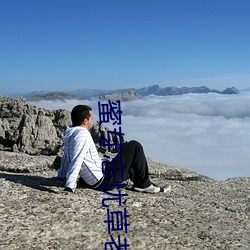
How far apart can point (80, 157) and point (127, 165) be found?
1787 mm

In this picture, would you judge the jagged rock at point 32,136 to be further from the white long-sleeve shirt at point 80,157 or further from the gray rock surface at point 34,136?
the white long-sleeve shirt at point 80,157

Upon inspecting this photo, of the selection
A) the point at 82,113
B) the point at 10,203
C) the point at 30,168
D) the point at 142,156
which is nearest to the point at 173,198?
the point at 142,156

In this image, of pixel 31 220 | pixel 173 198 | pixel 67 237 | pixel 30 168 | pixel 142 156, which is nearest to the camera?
pixel 67 237

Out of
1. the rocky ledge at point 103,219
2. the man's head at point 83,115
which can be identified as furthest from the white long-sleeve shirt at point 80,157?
the rocky ledge at point 103,219

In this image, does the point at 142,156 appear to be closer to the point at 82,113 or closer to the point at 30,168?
the point at 82,113

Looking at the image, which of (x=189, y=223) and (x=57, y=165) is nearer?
(x=189, y=223)

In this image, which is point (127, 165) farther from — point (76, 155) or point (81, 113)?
point (81, 113)

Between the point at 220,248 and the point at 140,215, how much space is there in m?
2.47

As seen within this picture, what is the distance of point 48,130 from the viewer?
31.7 meters

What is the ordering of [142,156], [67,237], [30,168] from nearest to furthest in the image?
[67,237] < [142,156] < [30,168]

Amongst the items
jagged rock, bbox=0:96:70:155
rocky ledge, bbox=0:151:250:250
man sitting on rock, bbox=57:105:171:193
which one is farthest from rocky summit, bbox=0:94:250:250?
jagged rock, bbox=0:96:70:155

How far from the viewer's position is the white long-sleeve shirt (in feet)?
34.0

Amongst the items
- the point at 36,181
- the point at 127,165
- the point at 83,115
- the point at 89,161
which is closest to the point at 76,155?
the point at 89,161

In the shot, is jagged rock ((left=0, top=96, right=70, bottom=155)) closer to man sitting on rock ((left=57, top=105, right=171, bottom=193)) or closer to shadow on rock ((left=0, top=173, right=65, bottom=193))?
shadow on rock ((left=0, top=173, right=65, bottom=193))
